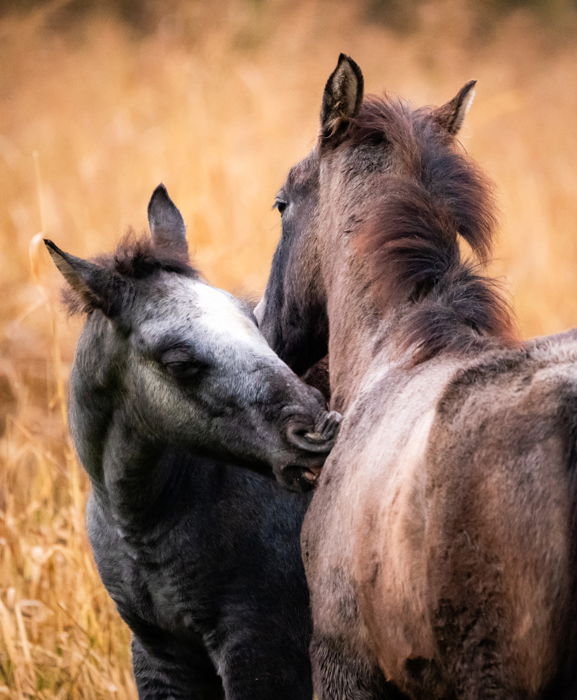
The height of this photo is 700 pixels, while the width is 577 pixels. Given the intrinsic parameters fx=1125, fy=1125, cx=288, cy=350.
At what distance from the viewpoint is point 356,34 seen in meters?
11.4

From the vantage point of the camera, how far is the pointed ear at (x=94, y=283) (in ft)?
10.8

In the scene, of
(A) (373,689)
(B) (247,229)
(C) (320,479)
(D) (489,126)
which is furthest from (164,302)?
(D) (489,126)

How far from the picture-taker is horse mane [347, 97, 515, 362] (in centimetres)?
280

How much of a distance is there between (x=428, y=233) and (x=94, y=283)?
1.00 metres

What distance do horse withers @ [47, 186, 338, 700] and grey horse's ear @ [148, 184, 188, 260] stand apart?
1.8 inches

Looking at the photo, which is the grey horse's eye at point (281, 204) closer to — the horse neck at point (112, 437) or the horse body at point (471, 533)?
the horse neck at point (112, 437)

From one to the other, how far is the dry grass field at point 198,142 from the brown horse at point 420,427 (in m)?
1.71

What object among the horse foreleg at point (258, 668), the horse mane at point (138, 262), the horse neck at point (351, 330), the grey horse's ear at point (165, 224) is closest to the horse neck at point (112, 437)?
the horse mane at point (138, 262)

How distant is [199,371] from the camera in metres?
3.20

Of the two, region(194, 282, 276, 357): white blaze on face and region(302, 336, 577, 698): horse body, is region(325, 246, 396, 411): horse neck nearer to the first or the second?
region(194, 282, 276, 357): white blaze on face

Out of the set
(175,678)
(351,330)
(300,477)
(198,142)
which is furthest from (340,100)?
(198,142)

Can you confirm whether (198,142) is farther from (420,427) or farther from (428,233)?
(420,427)

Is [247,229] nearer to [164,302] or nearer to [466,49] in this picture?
[466,49]

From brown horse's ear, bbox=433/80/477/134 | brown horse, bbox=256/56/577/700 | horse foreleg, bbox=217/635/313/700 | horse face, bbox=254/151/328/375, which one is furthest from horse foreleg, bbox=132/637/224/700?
brown horse's ear, bbox=433/80/477/134
